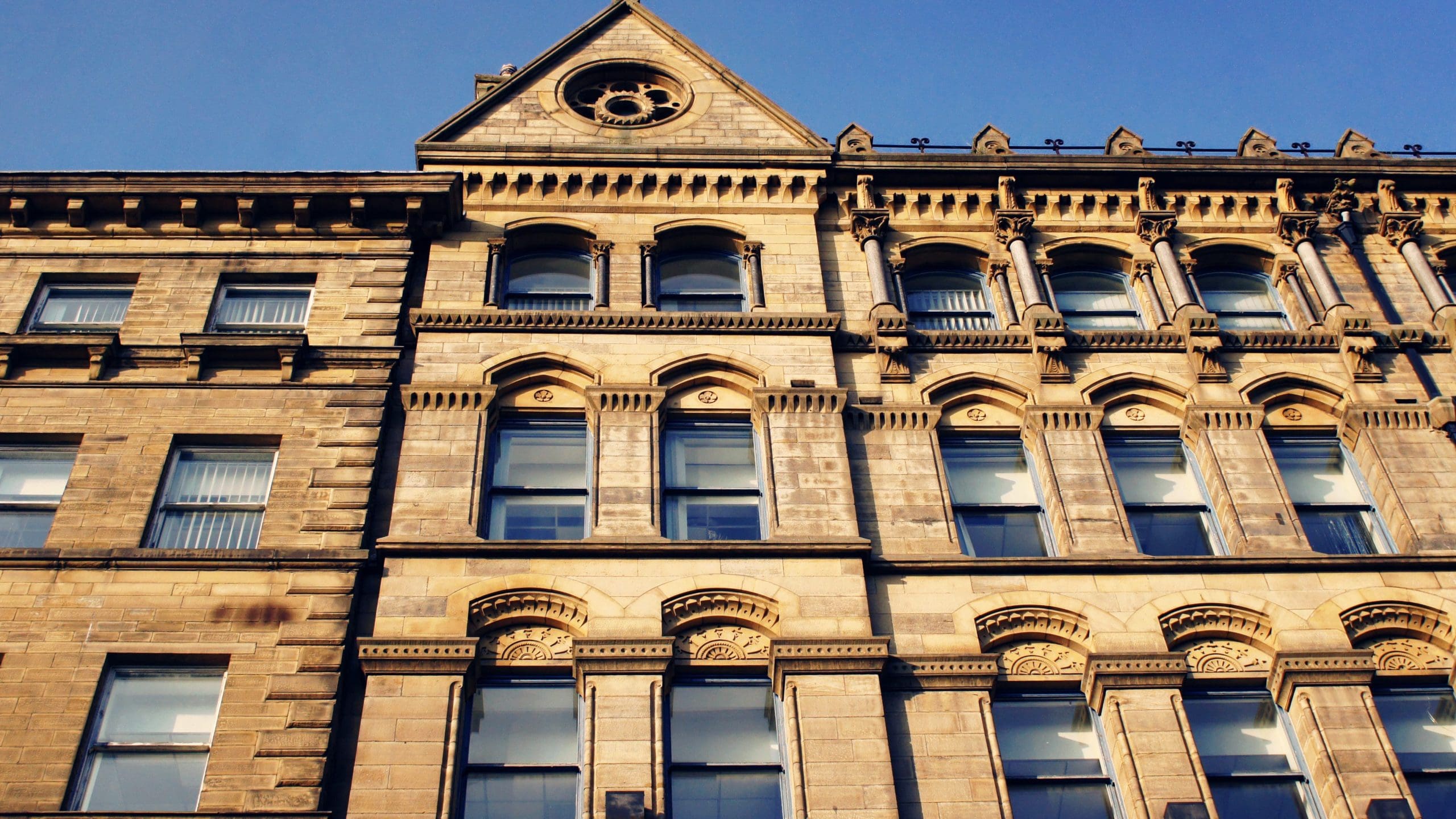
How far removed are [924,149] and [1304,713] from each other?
1156cm

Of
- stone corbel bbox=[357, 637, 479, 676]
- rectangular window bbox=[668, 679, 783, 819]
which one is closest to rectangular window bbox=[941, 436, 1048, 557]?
rectangular window bbox=[668, 679, 783, 819]

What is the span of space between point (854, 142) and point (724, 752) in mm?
12173

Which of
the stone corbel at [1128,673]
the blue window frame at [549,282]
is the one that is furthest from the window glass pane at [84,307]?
the stone corbel at [1128,673]

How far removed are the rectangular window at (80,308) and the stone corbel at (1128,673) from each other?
1402 cm

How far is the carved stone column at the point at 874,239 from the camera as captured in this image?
2239 centimetres

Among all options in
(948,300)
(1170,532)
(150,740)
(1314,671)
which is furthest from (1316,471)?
(150,740)

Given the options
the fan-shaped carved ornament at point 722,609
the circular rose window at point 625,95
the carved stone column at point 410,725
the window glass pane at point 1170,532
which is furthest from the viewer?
the circular rose window at point 625,95

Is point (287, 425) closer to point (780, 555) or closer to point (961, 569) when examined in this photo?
point (780, 555)

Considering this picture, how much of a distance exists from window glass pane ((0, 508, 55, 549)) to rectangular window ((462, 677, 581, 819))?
19.5ft

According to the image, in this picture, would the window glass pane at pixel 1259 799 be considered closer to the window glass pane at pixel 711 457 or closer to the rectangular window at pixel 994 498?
the rectangular window at pixel 994 498

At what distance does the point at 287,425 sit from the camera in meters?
19.1

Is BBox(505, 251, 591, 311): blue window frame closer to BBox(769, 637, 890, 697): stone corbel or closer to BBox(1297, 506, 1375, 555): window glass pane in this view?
BBox(769, 637, 890, 697): stone corbel

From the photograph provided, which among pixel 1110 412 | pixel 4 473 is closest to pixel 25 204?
pixel 4 473

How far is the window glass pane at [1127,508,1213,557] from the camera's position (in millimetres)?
19078
